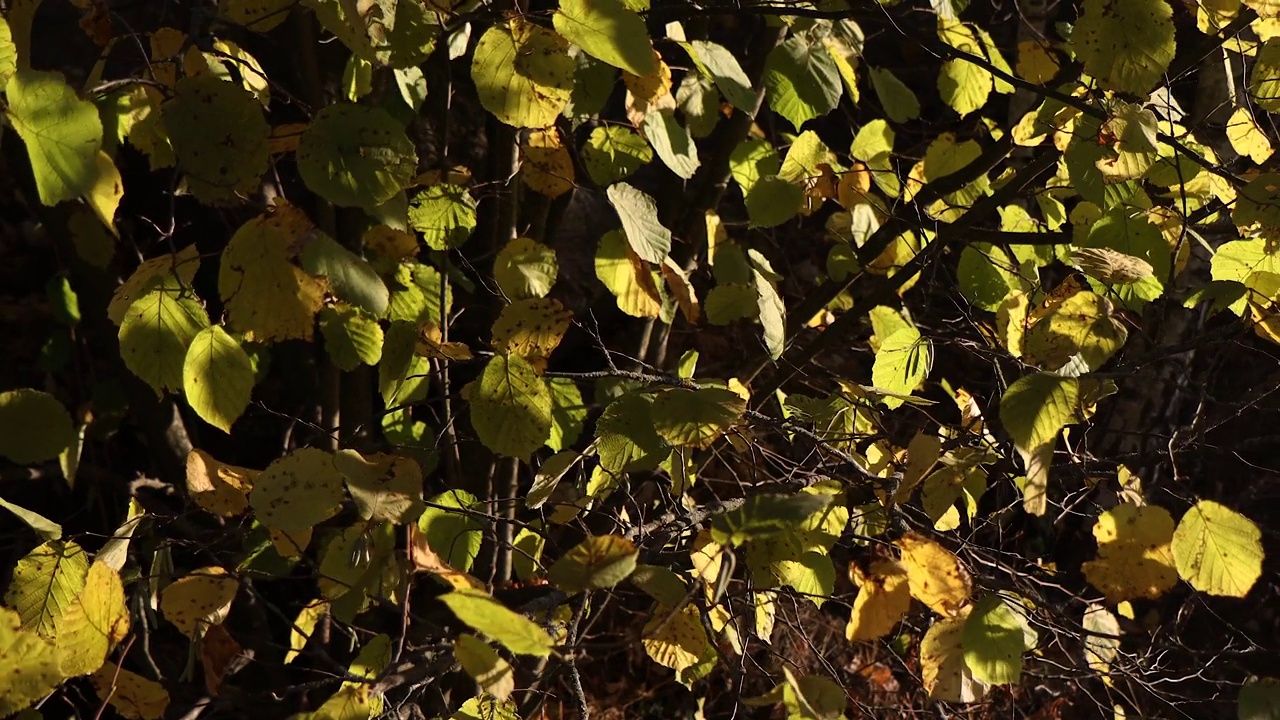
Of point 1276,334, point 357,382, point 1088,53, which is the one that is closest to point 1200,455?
point 1276,334

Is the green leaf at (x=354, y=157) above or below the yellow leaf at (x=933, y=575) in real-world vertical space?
above

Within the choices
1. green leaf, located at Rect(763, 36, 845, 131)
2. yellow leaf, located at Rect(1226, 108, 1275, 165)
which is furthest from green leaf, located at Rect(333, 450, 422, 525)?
yellow leaf, located at Rect(1226, 108, 1275, 165)

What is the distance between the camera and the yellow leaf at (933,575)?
1344 mm

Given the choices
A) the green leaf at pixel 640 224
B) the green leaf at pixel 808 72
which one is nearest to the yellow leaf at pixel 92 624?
the green leaf at pixel 640 224

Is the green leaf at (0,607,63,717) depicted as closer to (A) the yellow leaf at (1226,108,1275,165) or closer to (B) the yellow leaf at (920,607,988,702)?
(B) the yellow leaf at (920,607,988,702)

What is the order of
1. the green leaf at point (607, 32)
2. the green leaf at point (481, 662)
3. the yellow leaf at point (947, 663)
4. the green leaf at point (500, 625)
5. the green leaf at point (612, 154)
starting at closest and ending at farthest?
the green leaf at point (500, 625) < the green leaf at point (481, 662) < the green leaf at point (607, 32) < the yellow leaf at point (947, 663) < the green leaf at point (612, 154)

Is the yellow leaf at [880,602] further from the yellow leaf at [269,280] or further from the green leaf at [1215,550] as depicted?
the yellow leaf at [269,280]

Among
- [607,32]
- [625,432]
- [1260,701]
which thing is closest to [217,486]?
[625,432]

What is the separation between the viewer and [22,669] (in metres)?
0.87

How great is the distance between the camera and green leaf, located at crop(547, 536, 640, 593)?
2.96 feet

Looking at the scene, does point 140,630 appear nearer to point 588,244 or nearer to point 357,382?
point 357,382

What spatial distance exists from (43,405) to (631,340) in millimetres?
1068

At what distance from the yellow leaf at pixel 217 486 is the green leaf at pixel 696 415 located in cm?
67

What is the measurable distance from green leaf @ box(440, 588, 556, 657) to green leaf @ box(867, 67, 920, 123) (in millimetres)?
1333
